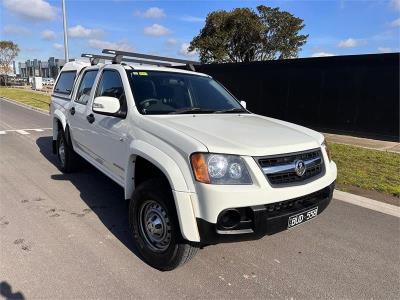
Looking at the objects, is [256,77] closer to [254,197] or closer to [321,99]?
[321,99]

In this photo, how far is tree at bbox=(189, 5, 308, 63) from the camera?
3772cm

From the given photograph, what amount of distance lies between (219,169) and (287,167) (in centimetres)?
63

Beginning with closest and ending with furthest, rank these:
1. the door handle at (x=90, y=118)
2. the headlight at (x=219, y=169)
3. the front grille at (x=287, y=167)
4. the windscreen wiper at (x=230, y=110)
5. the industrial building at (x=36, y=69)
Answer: the headlight at (x=219, y=169) → the front grille at (x=287, y=167) → the windscreen wiper at (x=230, y=110) → the door handle at (x=90, y=118) → the industrial building at (x=36, y=69)

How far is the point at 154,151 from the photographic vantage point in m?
3.44

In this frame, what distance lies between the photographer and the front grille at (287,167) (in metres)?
3.12

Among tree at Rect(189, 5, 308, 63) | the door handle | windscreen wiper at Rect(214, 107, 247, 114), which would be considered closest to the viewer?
windscreen wiper at Rect(214, 107, 247, 114)

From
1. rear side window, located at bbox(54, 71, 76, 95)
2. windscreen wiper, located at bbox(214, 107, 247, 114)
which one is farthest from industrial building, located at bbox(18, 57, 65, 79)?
windscreen wiper, located at bbox(214, 107, 247, 114)

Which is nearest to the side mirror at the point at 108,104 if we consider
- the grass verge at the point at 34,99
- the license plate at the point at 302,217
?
the license plate at the point at 302,217

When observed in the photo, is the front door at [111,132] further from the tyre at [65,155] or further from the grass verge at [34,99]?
the grass verge at [34,99]

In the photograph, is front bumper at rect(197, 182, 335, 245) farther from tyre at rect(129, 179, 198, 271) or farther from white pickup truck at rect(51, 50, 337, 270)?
tyre at rect(129, 179, 198, 271)

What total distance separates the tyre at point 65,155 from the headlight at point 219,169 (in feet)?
13.4

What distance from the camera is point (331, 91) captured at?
12.8 m

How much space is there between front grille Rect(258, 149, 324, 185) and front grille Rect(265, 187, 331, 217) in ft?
0.54

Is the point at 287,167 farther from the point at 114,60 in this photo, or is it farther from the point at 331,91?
the point at 331,91
